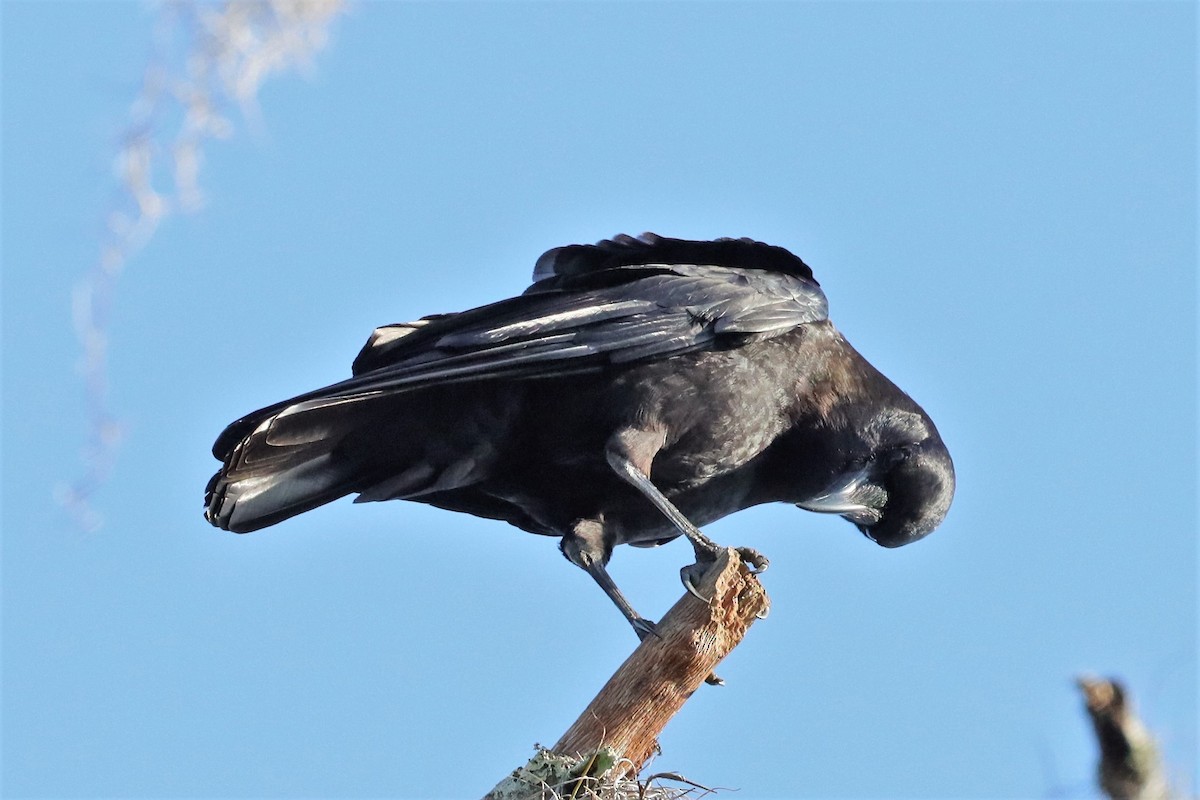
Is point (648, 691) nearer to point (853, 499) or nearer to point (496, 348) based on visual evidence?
point (496, 348)

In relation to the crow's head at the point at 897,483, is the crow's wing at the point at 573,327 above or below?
above

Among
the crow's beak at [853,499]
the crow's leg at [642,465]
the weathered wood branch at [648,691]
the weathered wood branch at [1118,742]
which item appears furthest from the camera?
the crow's beak at [853,499]

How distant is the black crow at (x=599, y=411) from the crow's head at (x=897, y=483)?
41 millimetres

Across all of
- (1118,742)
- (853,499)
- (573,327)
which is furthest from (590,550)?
(1118,742)

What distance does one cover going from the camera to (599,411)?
19.7 feet

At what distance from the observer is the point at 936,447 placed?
6.75 meters

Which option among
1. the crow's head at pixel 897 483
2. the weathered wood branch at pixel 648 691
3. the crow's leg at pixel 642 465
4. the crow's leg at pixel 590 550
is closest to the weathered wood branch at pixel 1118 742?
the weathered wood branch at pixel 648 691

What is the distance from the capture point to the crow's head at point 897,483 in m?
6.55

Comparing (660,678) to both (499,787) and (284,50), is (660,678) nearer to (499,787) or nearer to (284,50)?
(499,787)

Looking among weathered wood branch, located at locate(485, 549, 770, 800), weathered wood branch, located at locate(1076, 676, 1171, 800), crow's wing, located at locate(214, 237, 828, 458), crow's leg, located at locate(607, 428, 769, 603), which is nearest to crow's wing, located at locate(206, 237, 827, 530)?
crow's wing, located at locate(214, 237, 828, 458)

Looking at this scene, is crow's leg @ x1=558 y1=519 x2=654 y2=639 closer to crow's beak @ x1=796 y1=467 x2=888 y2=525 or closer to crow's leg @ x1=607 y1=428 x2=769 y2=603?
crow's leg @ x1=607 y1=428 x2=769 y2=603

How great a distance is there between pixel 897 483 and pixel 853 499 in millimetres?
205

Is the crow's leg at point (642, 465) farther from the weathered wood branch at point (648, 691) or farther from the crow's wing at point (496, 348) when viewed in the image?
the weathered wood branch at point (648, 691)

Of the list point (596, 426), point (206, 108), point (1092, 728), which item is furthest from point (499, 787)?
point (1092, 728)
